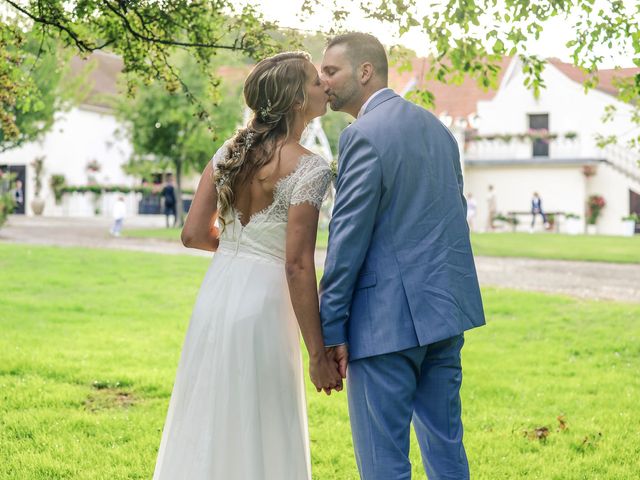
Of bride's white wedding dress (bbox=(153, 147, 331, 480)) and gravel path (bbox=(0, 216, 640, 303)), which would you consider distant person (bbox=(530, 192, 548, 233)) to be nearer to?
gravel path (bbox=(0, 216, 640, 303))

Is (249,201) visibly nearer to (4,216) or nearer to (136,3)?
(136,3)

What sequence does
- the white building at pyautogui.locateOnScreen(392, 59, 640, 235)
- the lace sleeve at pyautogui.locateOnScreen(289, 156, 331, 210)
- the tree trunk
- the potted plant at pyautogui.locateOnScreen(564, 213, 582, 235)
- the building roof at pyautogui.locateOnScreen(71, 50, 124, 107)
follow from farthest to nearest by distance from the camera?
the building roof at pyautogui.locateOnScreen(71, 50, 124, 107), the white building at pyautogui.locateOnScreen(392, 59, 640, 235), the potted plant at pyautogui.locateOnScreen(564, 213, 582, 235), the tree trunk, the lace sleeve at pyautogui.locateOnScreen(289, 156, 331, 210)

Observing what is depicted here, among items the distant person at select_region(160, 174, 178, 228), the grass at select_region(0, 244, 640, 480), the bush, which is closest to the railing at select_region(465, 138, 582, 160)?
the bush

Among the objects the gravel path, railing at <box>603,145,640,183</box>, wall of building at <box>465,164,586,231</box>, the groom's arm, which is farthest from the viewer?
wall of building at <box>465,164,586,231</box>

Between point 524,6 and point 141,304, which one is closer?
point 524,6

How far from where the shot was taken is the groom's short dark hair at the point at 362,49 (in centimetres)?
314

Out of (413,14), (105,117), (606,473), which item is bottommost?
(606,473)

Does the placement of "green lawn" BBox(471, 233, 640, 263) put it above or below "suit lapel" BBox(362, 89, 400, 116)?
below

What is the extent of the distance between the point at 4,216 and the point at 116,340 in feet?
64.1

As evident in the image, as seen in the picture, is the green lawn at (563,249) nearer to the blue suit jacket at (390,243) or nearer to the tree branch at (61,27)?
the tree branch at (61,27)

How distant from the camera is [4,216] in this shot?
1038 inches

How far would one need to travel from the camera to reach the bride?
3256 mm

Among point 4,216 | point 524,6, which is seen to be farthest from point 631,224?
point 524,6

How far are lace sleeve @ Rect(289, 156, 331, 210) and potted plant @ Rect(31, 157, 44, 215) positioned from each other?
42457 mm
